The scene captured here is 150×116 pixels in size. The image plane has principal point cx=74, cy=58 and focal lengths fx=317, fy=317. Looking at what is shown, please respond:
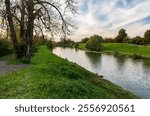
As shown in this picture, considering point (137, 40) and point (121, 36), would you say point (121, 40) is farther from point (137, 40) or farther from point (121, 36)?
point (137, 40)

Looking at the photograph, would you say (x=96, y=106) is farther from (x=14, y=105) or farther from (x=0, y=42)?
(x=0, y=42)

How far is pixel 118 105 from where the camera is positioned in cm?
985

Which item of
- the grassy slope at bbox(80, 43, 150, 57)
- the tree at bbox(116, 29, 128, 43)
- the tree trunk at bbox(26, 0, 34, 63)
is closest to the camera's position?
the tree trunk at bbox(26, 0, 34, 63)

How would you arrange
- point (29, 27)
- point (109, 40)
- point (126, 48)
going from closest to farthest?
1. point (29, 27)
2. point (126, 48)
3. point (109, 40)

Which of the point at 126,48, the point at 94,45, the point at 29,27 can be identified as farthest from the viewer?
the point at 94,45

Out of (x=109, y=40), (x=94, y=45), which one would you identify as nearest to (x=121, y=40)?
(x=109, y=40)

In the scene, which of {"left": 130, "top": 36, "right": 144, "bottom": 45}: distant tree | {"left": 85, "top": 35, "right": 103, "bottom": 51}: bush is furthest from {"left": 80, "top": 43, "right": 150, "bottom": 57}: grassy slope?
{"left": 130, "top": 36, "right": 144, "bottom": 45}: distant tree

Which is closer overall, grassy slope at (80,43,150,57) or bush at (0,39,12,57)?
bush at (0,39,12,57)

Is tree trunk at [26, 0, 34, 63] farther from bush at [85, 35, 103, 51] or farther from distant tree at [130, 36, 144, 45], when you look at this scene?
distant tree at [130, 36, 144, 45]

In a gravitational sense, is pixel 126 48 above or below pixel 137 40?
below

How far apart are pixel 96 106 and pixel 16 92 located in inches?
174

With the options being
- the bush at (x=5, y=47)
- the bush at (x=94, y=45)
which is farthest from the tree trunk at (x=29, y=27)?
the bush at (x=94, y=45)

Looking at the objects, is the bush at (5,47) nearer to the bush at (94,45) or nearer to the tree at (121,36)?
the bush at (94,45)

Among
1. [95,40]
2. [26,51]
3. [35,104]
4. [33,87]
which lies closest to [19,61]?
[26,51]
